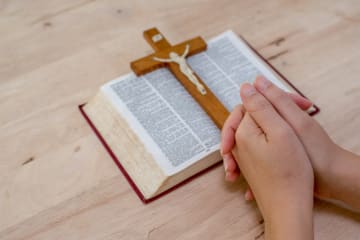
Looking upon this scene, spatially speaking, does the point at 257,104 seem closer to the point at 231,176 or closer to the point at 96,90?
the point at 231,176

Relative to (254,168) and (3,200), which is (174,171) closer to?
(254,168)

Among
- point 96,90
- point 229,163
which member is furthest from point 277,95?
point 96,90

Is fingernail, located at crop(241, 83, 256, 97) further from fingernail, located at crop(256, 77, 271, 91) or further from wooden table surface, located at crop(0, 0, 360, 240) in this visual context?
wooden table surface, located at crop(0, 0, 360, 240)

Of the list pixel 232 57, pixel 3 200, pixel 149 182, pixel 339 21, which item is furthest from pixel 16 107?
pixel 339 21

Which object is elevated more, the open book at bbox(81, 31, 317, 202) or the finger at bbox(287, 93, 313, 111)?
the open book at bbox(81, 31, 317, 202)

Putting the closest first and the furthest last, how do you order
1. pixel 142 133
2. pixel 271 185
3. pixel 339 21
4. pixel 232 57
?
pixel 271 185, pixel 142 133, pixel 232 57, pixel 339 21

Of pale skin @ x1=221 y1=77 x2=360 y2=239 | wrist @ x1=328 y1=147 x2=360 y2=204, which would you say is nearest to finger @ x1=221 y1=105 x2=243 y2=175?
pale skin @ x1=221 y1=77 x2=360 y2=239

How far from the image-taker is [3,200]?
2.15 feet

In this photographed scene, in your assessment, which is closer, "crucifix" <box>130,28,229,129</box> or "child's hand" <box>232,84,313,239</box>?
"child's hand" <box>232,84,313,239</box>

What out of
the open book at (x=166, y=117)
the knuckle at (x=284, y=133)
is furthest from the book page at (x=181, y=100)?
the knuckle at (x=284, y=133)

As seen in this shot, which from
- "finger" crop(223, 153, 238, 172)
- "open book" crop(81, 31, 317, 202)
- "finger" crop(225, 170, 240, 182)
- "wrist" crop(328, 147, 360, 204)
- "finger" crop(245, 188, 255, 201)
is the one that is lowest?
"wrist" crop(328, 147, 360, 204)

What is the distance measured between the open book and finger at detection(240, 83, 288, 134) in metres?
0.08

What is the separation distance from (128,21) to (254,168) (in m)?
0.46

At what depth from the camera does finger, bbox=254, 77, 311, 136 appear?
63 centimetres
